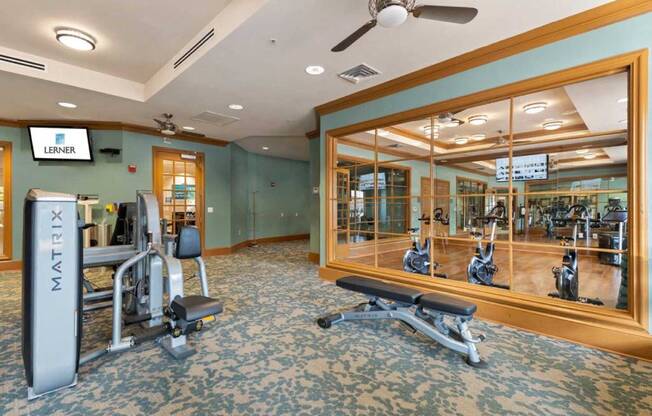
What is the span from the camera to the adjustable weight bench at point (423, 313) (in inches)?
91.0

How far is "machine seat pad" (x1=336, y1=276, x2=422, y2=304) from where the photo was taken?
266cm

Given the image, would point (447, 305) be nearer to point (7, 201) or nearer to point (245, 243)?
point (245, 243)

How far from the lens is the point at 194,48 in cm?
321

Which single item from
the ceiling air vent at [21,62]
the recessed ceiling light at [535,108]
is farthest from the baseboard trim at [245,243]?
the recessed ceiling light at [535,108]

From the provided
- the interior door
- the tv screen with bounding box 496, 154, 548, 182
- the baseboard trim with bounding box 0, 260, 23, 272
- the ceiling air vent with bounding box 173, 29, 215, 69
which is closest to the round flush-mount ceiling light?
the ceiling air vent with bounding box 173, 29, 215, 69

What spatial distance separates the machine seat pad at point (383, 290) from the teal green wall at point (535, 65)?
184 centimetres

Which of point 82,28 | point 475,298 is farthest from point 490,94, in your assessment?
point 82,28

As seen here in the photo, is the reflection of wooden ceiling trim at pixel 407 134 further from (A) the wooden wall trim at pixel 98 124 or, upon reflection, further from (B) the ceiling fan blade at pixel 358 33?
(A) the wooden wall trim at pixel 98 124

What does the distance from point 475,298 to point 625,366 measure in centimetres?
119

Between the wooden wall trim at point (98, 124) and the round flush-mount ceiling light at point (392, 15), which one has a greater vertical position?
the wooden wall trim at point (98, 124)

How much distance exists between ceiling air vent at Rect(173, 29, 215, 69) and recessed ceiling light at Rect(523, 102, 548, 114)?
4.74 m

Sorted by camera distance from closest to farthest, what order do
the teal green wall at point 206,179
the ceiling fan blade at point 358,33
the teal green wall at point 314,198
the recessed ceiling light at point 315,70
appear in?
the ceiling fan blade at point 358,33 < the recessed ceiling light at point 315,70 < the teal green wall at point 206,179 < the teal green wall at point 314,198

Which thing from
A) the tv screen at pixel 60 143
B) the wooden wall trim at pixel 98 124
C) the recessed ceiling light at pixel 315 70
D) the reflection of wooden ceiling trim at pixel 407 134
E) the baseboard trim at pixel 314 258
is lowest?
the baseboard trim at pixel 314 258

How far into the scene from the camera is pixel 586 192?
2641 millimetres
